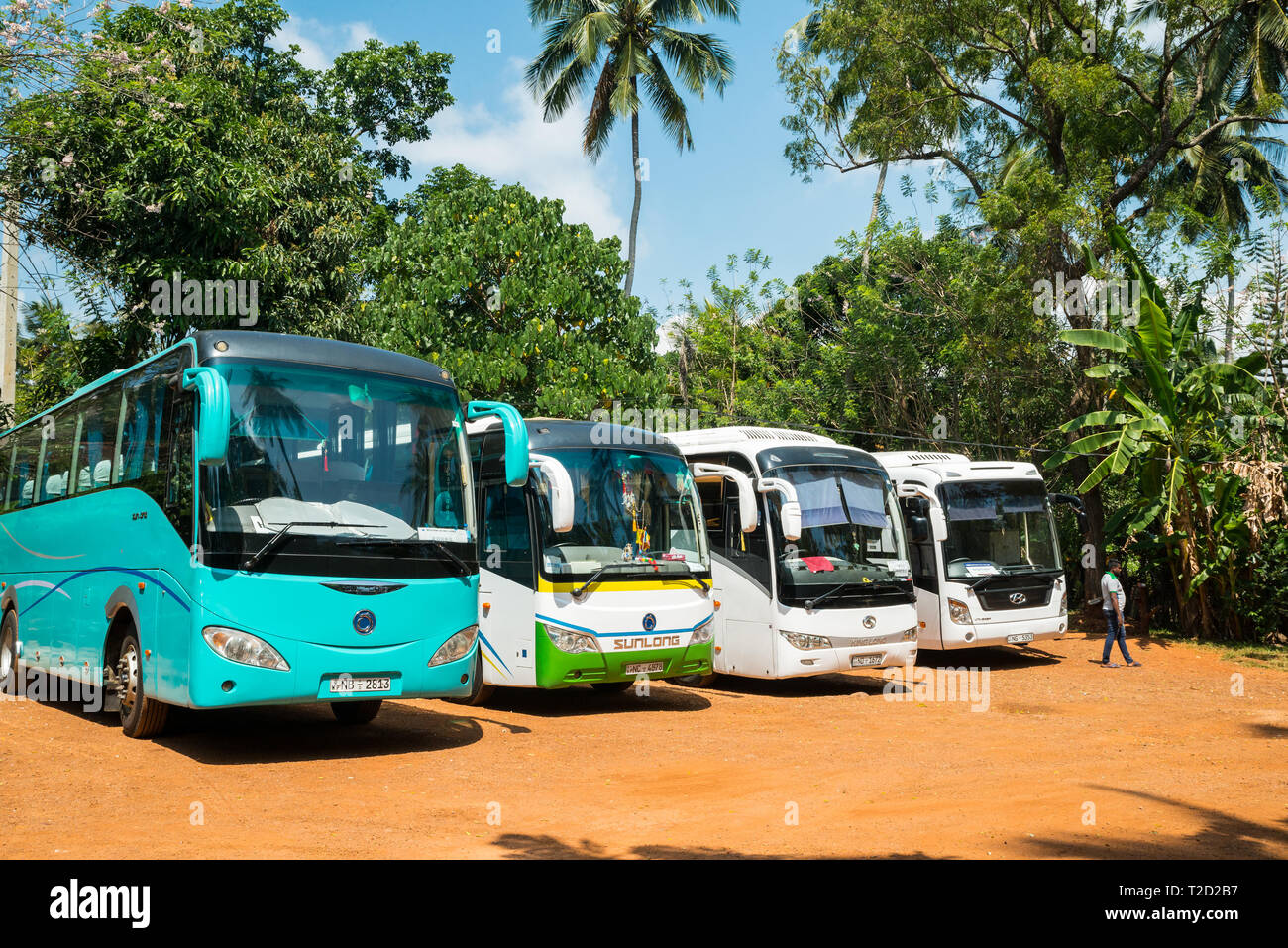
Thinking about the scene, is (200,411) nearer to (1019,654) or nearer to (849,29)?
(1019,654)

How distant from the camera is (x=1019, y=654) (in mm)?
17953

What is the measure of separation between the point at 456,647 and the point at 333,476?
176 cm

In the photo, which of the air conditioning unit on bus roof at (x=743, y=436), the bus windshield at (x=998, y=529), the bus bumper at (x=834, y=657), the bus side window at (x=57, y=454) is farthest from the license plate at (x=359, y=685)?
the bus windshield at (x=998, y=529)

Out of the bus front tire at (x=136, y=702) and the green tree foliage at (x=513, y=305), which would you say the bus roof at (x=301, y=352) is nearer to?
the bus front tire at (x=136, y=702)

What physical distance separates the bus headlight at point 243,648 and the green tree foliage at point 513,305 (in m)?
11.6

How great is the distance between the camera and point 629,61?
1187 inches

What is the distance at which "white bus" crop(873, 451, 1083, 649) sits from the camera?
1577 cm

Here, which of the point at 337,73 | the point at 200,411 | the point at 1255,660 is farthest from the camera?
the point at 337,73

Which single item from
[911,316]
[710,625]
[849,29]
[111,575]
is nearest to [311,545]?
[111,575]

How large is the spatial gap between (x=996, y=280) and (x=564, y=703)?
43.0 ft

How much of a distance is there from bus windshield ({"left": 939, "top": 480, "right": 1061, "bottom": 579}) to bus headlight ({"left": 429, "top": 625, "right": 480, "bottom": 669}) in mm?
8953

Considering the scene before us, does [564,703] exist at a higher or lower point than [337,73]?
lower

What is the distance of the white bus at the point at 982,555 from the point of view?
15.8m

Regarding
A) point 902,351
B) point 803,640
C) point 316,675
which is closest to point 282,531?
point 316,675
